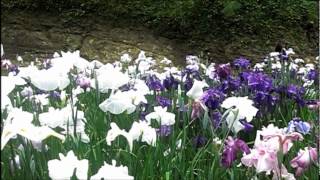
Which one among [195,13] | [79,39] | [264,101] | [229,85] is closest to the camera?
[264,101]

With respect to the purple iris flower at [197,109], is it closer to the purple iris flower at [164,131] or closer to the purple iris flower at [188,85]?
the purple iris flower at [164,131]

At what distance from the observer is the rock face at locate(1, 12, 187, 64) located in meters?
7.27

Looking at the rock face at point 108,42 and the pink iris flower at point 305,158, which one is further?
the rock face at point 108,42

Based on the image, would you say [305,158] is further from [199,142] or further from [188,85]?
[188,85]

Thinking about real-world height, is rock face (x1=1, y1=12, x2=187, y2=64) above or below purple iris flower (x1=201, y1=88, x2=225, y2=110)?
below

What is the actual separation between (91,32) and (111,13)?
588 mm

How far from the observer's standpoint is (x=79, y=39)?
7.77m

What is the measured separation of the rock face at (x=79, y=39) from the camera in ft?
23.9

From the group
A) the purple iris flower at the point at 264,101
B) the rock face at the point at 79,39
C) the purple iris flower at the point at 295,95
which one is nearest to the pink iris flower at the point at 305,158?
the purple iris flower at the point at 264,101

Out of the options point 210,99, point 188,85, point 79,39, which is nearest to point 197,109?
point 210,99

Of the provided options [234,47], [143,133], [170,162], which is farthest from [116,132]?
[234,47]

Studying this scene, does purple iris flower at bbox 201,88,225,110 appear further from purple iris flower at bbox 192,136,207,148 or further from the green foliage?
the green foliage

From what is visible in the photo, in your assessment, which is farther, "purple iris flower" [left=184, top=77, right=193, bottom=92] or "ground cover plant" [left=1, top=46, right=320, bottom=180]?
"purple iris flower" [left=184, top=77, right=193, bottom=92]

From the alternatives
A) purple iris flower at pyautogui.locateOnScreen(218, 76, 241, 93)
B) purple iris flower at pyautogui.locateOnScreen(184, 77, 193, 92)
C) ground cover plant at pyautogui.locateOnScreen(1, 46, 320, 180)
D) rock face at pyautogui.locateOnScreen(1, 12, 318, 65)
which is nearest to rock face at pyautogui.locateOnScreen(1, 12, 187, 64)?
rock face at pyautogui.locateOnScreen(1, 12, 318, 65)
